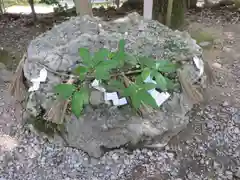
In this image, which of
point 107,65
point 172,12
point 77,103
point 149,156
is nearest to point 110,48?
point 107,65

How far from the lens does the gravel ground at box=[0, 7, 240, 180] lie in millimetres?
1494

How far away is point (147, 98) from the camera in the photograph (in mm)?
1279

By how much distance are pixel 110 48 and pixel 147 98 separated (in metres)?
0.50

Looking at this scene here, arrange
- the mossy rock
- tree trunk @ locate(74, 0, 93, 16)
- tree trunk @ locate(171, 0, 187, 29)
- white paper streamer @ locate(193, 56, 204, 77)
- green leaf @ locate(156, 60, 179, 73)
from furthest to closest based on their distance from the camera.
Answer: tree trunk @ locate(171, 0, 187, 29), the mossy rock, tree trunk @ locate(74, 0, 93, 16), white paper streamer @ locate(193, 56, 204, 77), green leaf @ locate(156, 60, 179, 73)

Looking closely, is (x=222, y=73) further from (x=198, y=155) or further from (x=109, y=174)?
(x=109, y=174)

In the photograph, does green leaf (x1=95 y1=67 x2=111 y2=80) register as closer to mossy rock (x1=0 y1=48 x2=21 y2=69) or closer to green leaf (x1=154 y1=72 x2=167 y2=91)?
green leaf (x1=154 y1=72 x2=167 y2=91)

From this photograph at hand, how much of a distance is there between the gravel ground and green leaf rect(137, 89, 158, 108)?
385 millimetres

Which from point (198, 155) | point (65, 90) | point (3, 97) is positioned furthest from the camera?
point (3, 97)

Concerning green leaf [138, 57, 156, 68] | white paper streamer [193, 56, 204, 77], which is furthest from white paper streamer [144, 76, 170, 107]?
white paper streamer [193, 56, 204, 77]

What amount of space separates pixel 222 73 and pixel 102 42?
2.82ft

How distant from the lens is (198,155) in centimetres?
156

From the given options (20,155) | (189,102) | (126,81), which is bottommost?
(20,155)

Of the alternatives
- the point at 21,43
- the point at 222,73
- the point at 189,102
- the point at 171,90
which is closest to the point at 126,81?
the point at 171,90

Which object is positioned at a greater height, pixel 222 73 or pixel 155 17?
pixel 155 17
